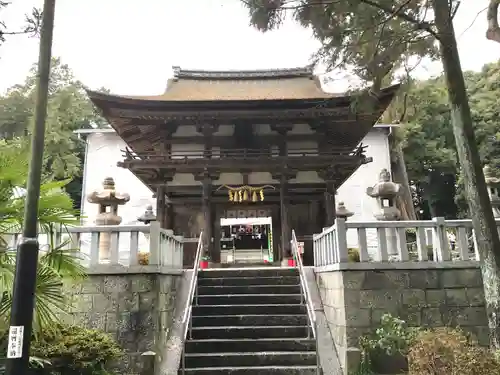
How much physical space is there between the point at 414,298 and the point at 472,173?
91.2 inches

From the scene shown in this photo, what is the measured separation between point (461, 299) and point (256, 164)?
6998 mm

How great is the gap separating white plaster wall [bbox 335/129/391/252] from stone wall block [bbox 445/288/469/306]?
12990 mm

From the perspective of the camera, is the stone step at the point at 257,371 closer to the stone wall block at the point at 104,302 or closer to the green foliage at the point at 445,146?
the stone wall block at the point at 104,302

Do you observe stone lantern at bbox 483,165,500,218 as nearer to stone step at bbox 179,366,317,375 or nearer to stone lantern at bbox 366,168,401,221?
stone lantern at bbox 366,168,401,221

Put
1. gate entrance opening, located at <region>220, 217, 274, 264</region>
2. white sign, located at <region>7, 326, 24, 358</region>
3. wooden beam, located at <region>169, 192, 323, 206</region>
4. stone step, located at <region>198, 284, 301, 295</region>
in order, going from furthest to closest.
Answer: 1. gate entrance opening, located at <region>220, 217, 274, 264</region>
2. wooden beam, located at <region>169, 192, 323, 206</region>
3. stone step, located at <region>198, 284, 301, 295</region>
4. white sign, located at <region>7, 326, 24, 358</region>

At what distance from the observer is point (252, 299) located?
865cm

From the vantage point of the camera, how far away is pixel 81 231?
7434mm

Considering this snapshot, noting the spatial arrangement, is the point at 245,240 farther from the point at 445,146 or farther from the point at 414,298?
the point at 445,146

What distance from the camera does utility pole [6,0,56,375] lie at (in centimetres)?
337

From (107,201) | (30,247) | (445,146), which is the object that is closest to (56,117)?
(30,247)

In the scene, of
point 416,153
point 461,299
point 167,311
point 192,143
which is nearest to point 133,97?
point 192,143

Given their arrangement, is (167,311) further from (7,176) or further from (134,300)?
(7,176)

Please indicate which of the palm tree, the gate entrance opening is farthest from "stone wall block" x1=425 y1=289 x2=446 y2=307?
the gate entrance opening

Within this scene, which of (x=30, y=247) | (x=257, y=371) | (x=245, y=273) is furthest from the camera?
(x=245, y=273)
